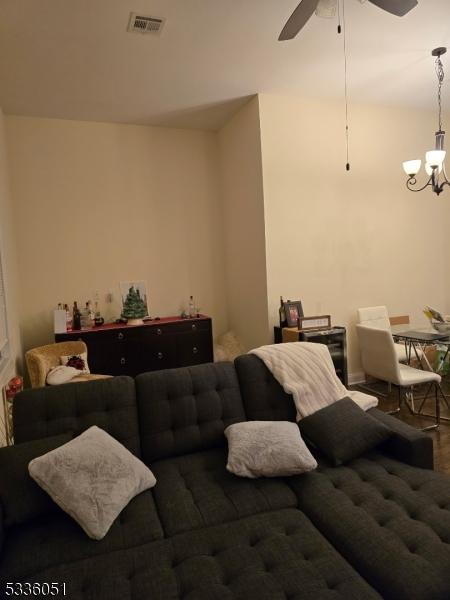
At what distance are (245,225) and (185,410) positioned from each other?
2846 mm

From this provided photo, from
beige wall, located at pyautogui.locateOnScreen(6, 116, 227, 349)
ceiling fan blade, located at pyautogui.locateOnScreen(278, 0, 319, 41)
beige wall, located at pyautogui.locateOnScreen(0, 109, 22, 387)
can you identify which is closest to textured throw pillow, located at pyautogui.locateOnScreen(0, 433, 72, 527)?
beige wall, located at pyautogui.locateOnScreen(0, 109, 22, 387)

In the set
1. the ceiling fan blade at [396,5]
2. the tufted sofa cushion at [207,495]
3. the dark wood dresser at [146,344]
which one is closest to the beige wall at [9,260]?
the dark wood dresser at [146,344]

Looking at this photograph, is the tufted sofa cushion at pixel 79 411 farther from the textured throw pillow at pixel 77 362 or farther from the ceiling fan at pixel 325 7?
the ceiling fan at pixel 325 7

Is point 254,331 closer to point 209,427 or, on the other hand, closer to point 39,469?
point 209,427

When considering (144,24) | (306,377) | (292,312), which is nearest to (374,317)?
(292,312)

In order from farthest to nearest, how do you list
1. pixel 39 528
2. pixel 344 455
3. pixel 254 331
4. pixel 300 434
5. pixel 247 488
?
1. pixel 254 331
2. pixel 300 434
3. pixel 344 455
4. pixel 247 488
5. pixel 39 528

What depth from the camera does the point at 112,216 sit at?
4.61m

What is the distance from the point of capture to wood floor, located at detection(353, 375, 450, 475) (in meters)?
2.73

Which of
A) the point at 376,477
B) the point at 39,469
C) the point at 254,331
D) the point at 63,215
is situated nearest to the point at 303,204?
the point at 254,331

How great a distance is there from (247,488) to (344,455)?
1.68 feet

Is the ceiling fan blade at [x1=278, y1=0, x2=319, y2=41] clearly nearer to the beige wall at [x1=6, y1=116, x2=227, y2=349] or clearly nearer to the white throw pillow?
the beige wall at [x1=6, y1=116, x2=227, y2=349]

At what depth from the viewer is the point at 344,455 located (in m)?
1.88

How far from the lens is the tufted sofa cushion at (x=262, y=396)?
2.18 meters

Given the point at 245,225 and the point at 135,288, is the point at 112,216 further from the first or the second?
the point at 245,225
